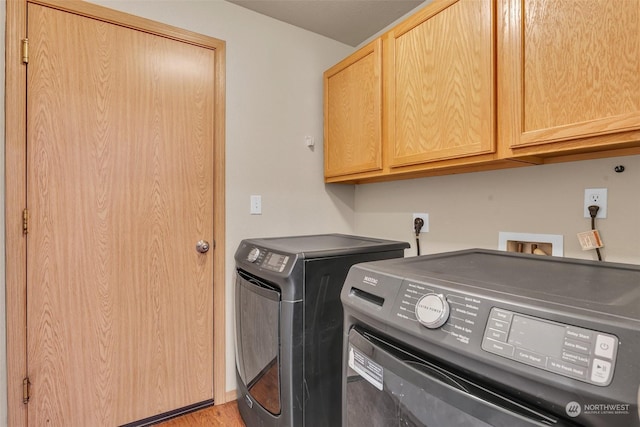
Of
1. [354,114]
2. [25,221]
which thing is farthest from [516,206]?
[25,221]

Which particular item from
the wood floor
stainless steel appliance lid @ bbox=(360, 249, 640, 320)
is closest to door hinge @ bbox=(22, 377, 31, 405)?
the wood floor

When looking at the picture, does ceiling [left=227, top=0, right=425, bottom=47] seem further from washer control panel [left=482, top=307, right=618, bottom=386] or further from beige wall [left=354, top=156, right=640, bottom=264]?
washer control panel [left=482, top=307, right=618, bottom=386]

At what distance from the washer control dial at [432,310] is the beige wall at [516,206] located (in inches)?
37.3

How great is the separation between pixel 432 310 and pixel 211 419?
5.31 feet

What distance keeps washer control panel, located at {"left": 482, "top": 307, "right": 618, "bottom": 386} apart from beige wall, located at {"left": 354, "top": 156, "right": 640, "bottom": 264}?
0.93 m

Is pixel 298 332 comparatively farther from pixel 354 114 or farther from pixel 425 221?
pixel 354 114

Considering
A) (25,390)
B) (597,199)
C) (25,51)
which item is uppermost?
(25,51)

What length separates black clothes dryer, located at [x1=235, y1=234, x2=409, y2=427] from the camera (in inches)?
50.9

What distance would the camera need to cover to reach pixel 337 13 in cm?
199

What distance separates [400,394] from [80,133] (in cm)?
173

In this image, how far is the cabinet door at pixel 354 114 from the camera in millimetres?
1763

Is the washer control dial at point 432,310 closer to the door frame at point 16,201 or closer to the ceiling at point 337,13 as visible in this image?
the door frame at point 16,201

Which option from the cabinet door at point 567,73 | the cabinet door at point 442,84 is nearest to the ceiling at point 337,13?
the cabinet door at point 442,84

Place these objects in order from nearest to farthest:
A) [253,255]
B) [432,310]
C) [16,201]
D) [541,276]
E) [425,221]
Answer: [432,310], [541,276], [16,201], [253,255], [425,221]
